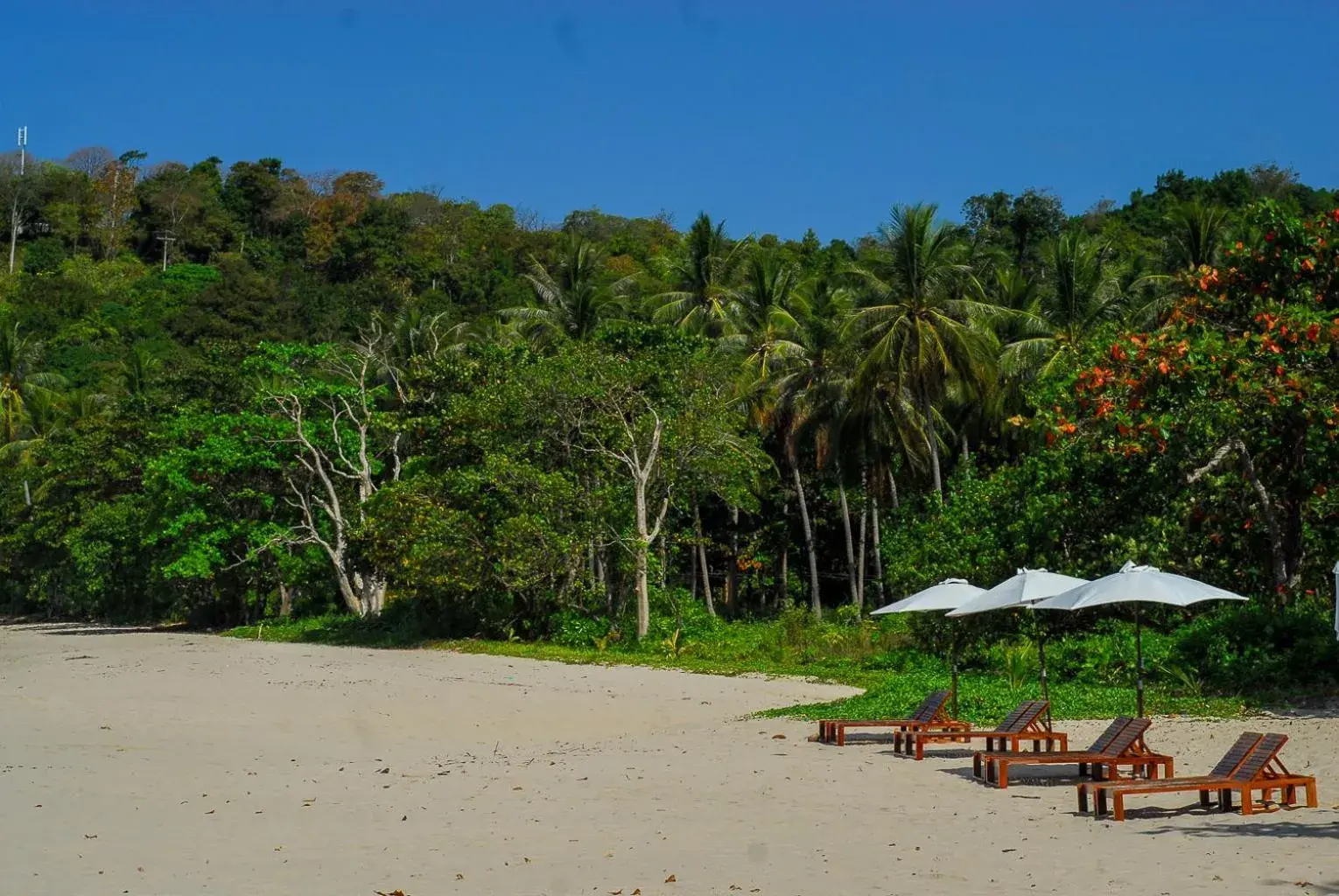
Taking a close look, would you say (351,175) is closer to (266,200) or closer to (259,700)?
(266,200)

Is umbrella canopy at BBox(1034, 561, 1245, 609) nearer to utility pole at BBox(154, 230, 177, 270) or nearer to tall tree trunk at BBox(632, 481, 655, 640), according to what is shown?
tall tree trunk at BBox(632, 481, 655, 640)

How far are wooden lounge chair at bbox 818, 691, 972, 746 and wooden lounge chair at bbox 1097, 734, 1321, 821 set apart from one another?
4.01 m

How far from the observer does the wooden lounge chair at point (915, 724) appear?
46.9ft

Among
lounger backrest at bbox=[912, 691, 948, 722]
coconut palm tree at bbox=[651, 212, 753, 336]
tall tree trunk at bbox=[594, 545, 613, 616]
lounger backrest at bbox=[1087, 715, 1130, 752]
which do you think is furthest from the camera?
coconut palm tree at bbox=[651, 212, 753, 336]

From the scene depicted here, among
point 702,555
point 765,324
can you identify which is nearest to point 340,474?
point 702,555

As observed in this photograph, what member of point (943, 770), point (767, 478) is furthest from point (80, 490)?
point (943, 770)

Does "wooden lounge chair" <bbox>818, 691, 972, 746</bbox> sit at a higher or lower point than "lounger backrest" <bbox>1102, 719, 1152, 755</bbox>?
lower

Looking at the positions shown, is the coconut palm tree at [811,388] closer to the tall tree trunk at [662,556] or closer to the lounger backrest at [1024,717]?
the tall tree trunk at [662,556]

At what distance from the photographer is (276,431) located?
3984 centimetres

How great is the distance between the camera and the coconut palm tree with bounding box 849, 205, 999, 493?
35.9m

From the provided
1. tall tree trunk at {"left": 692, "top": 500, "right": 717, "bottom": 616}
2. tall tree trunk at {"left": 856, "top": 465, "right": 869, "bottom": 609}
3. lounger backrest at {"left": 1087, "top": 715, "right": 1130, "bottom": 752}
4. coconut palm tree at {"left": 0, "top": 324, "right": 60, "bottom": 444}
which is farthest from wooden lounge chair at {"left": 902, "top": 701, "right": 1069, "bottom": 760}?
coconut palm tree at {"left": 0, "top": 324, "right": 60, "bottom": 444}

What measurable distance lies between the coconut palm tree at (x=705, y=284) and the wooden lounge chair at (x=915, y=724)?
3070cm

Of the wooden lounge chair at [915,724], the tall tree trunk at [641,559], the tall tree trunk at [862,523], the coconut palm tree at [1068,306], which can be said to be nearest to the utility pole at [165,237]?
the tall tree trunk at [862,523]

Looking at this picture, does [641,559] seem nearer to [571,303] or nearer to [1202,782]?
[571,303]
